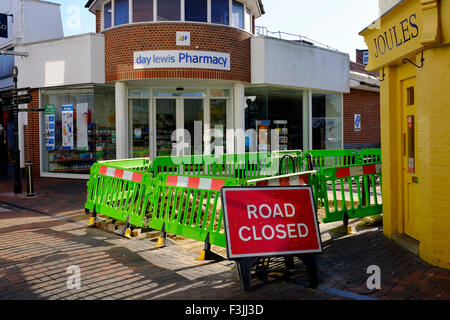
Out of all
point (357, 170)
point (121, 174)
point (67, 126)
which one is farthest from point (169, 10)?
point (357, 170)

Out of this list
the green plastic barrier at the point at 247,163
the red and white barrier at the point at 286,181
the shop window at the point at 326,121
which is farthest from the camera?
the shop window at the point at 326,121

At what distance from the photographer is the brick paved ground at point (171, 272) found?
4.43m

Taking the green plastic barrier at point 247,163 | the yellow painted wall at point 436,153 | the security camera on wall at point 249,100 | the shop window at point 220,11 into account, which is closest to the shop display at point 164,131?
the security camera on wall at point 249,100

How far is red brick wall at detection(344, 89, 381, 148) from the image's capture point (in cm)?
1889

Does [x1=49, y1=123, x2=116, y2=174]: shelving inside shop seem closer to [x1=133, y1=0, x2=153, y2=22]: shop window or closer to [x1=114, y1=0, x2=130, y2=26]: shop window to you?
[x1=114, y1=0, x2=130, y2=26]: shop window

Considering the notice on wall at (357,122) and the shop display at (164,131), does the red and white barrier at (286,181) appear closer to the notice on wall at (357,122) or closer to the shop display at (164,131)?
the shop display at (164,131)

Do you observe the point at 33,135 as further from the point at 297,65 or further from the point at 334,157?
the point at 334,157

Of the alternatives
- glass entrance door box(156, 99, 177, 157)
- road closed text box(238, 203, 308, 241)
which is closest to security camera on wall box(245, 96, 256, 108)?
glass entrance door box(156, 99, 177, 157)

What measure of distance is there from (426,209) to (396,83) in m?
2.11

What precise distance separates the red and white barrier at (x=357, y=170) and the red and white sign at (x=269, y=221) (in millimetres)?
2409

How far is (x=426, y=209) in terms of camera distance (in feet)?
17.5

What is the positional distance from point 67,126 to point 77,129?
1.42 ft

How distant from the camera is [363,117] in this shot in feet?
64.8
